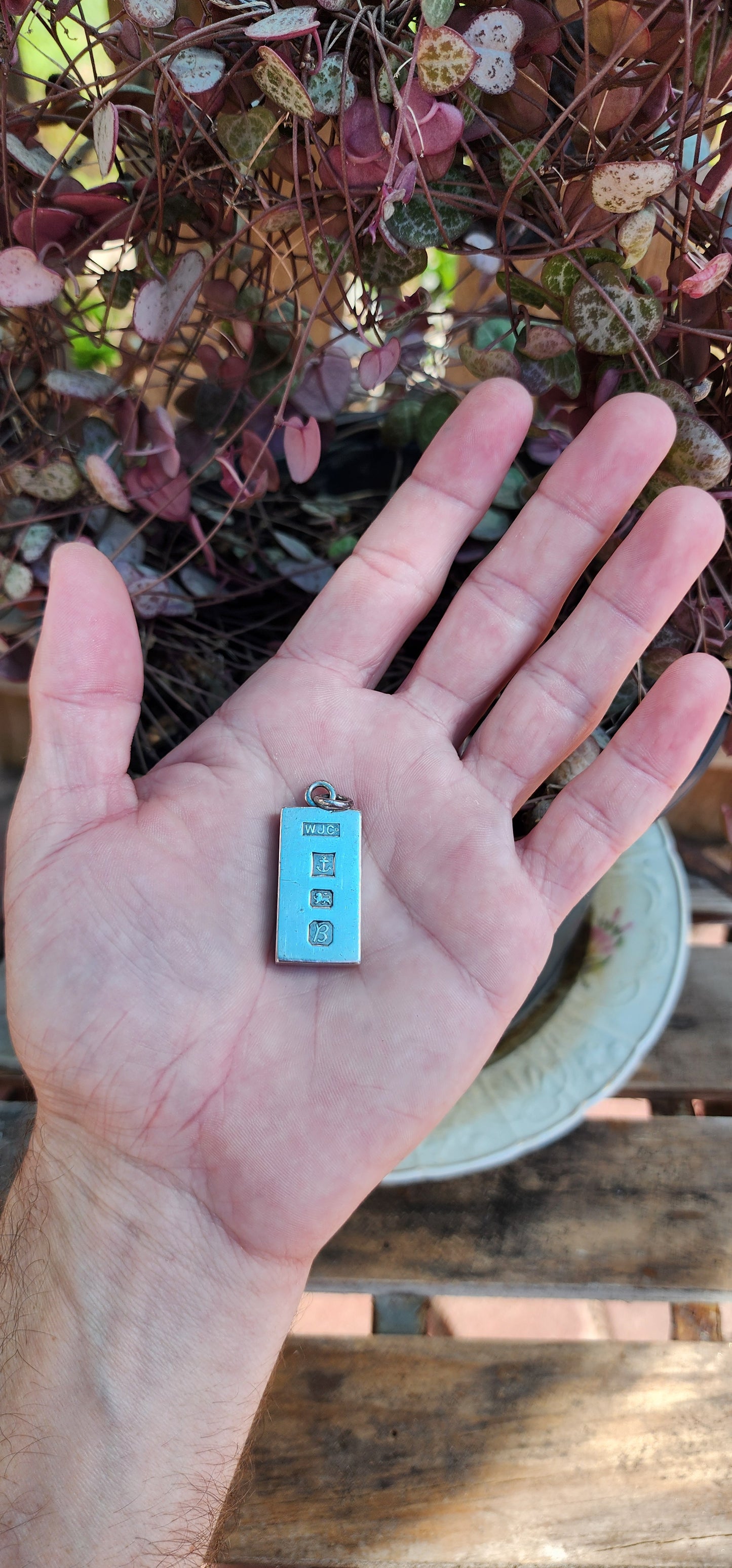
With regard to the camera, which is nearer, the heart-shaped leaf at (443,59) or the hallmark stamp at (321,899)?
the heart-shaped leaf at (443,59)

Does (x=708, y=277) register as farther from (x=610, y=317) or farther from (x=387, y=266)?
(x=387, y=266)

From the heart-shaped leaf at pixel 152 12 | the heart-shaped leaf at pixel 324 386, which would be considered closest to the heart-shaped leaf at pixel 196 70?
the heart-shaped leaf at pixel 152 12

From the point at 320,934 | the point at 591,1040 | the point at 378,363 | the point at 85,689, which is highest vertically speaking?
the point at 378,363

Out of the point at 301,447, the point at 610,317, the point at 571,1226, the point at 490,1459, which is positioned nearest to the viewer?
the point at 610,317

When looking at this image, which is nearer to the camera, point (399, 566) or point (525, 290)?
point (525, 290)

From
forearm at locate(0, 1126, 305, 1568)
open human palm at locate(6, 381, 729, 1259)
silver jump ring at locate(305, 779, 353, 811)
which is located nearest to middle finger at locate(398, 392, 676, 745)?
open human palm at locate(6, 381, 729, 1259)

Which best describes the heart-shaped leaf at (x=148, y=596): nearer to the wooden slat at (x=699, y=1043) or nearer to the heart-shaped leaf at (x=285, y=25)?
the heart-shaped leaf at (x=285, y=25)

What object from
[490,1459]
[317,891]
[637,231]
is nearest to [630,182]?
[637,231]
